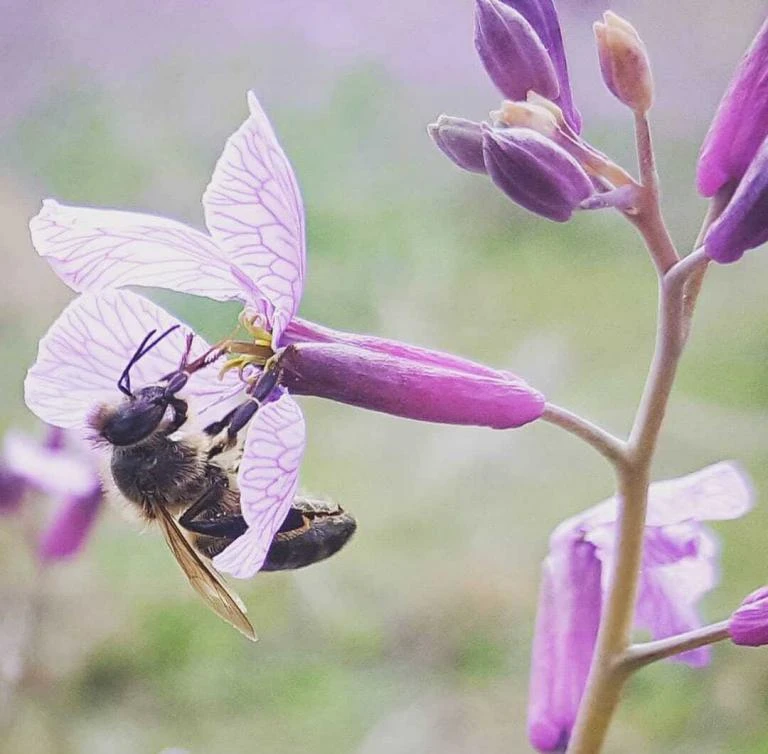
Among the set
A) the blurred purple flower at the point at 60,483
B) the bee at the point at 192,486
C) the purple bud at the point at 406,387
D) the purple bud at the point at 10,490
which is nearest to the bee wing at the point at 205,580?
the bee at the point at 192,486

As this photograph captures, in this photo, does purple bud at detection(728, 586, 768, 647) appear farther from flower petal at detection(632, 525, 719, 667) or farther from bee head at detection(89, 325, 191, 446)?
bee head at detection(89, 325, 191, 446)

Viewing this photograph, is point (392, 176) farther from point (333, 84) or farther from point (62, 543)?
point (62, 543)

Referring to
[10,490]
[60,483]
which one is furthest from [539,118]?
[10,490]

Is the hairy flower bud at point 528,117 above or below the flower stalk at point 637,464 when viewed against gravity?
above

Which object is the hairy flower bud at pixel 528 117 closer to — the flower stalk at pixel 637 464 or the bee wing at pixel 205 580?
the flower stalk at pixel 637 464

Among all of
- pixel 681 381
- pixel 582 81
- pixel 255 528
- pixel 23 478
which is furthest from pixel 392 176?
pixel 255 528

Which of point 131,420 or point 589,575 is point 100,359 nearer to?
point 131,420
